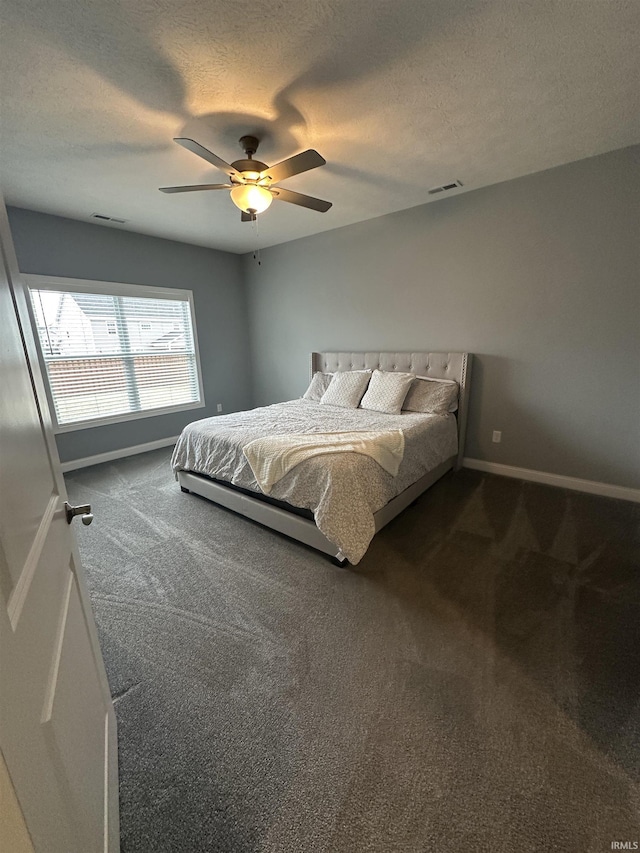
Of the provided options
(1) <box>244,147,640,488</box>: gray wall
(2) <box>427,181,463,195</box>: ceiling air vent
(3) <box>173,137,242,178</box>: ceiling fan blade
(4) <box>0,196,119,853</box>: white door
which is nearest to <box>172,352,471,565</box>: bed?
(1) <box>244,147,640,488</box>: gray wall

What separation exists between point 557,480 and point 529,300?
5.35ft

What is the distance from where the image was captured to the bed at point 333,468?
6.85 ft

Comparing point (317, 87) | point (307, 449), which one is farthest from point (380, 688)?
point (317, 87)

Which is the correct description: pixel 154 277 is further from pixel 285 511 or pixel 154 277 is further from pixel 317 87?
pixel 285 511

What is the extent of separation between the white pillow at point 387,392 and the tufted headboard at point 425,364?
0.25m

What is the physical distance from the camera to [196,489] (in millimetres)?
3094

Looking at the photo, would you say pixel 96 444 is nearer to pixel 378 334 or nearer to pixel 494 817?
pixel 378 334

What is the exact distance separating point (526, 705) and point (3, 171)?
4384 mm

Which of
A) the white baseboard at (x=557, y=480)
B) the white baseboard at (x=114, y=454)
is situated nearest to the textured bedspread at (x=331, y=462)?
the white baseboard at (x=557, y=480)

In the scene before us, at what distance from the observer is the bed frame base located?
2.25 meters

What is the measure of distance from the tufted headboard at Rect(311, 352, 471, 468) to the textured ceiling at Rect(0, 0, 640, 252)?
154 cm

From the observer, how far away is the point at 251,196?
85.0 inches

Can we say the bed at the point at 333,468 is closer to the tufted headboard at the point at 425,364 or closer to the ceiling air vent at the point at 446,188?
the tufted headboard at the point at 425,364

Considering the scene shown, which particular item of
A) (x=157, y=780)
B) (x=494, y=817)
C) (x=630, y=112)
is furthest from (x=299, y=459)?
(x=630, y=112)
